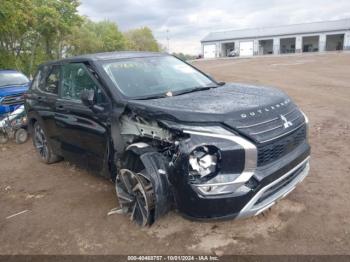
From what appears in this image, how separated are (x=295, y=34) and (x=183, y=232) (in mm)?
67269

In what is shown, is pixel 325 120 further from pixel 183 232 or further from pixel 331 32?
pixel 331 32

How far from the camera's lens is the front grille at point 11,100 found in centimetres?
855

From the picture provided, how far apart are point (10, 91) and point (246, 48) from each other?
6397 centimetres

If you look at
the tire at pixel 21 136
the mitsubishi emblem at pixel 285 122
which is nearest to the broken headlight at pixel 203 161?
the mitsubishi emblem at pixel 285 122

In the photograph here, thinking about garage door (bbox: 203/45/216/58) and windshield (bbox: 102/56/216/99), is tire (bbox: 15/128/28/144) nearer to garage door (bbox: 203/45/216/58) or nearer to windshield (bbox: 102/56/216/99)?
windshield (bbox: 102/56/216/99)

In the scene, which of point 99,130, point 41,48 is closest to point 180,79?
point 99,130

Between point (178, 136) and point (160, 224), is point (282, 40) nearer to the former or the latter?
point (160, 224)

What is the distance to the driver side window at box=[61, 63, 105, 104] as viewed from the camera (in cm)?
410

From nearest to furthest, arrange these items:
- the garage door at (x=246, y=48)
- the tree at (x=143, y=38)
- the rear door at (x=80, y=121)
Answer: the rear door at (x=80, y=121) < the garage door at (x=246, y=48) < the tree at (x=143, y=38)

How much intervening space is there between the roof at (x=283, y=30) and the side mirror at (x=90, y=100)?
214 feet

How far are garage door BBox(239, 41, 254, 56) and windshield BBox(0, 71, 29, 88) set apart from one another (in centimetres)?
6065

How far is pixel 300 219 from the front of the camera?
143 inches

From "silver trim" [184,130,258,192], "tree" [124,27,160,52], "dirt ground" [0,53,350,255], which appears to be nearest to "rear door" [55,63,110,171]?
"dirt ground" [0,53,350,255]

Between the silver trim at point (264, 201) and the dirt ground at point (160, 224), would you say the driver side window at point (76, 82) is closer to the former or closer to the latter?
the dirt ground at point (160, 224)
